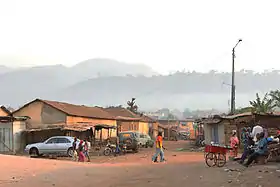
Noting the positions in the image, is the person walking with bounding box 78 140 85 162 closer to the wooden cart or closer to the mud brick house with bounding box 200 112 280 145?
the wooden cart

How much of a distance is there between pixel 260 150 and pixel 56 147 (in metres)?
17.7

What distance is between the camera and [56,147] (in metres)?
29.8

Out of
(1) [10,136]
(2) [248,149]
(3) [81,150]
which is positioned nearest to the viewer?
(2) [248,149]

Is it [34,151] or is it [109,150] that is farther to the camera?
[109,150]

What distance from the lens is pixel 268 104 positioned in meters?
46.5

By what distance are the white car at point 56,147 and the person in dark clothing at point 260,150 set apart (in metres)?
16.6

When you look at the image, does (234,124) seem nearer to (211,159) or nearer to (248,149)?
(211,159)

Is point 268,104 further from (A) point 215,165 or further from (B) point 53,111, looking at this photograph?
(A) point 215,165

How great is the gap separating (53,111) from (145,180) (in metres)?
28.4

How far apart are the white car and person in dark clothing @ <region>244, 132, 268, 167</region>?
1658cm

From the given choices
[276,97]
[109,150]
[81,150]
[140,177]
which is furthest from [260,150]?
[276,97]

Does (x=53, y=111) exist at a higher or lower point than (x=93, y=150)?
higher

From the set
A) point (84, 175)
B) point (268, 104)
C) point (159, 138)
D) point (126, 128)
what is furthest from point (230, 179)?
point (126, 128)

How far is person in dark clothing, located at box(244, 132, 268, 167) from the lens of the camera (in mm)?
15039
